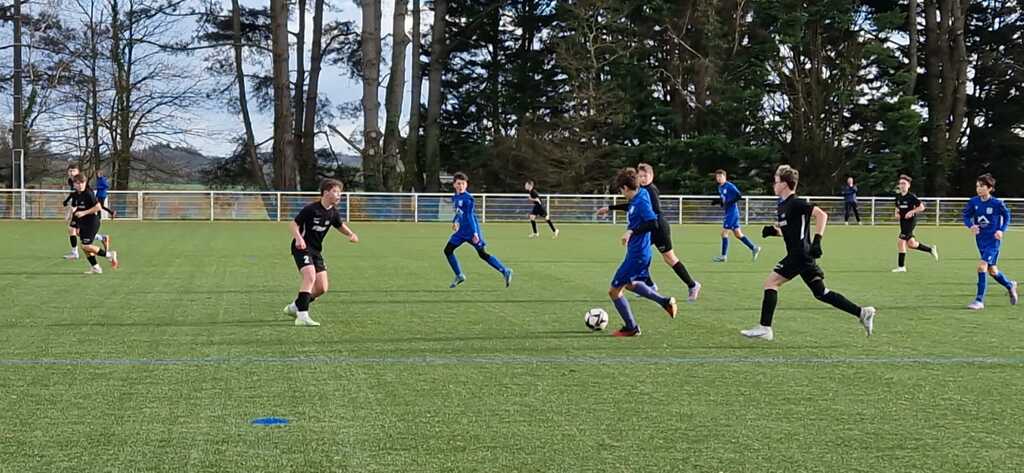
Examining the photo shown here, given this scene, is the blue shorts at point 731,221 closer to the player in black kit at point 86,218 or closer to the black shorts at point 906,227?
the black shorts at point 906,227

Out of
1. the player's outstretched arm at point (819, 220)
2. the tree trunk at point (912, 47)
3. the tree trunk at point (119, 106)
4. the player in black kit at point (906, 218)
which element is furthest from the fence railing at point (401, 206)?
the player's outstretched arm at point (819, 220)

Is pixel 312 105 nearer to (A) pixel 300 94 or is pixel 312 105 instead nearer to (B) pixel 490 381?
(A) pixel 300 94

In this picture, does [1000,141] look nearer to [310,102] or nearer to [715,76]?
[715,76]

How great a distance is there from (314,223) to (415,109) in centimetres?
3986

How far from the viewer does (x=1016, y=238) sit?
97.1ft

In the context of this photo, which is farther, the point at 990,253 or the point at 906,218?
the point at 906,218

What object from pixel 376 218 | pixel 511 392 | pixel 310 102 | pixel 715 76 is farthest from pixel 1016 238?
pixel 310 102

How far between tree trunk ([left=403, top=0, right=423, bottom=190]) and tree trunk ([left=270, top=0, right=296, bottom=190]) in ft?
18.7

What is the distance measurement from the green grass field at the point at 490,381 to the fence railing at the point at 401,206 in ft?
77.2

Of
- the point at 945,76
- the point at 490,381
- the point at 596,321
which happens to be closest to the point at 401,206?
the point at 945,76

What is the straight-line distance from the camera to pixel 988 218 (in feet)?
38.2

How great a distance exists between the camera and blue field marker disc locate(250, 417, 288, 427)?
5.45m

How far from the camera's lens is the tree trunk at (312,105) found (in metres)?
49.3

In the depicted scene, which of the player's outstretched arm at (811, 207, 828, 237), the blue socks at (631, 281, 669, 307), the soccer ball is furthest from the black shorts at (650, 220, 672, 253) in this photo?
the player's outstretched arm at (811, 207, 828, 237)
